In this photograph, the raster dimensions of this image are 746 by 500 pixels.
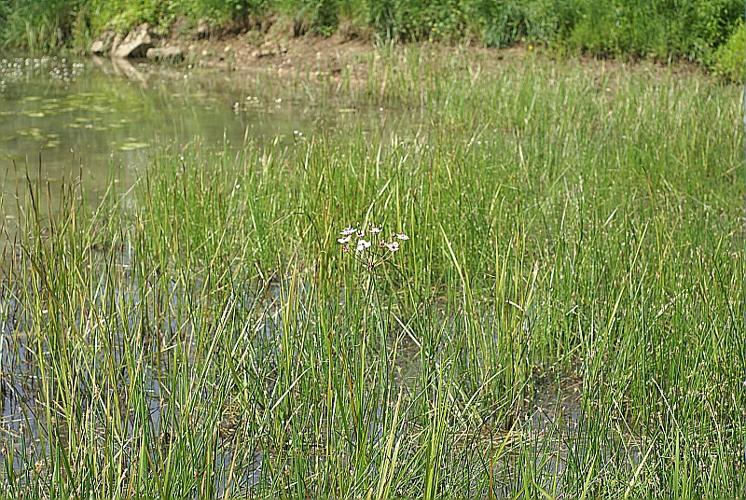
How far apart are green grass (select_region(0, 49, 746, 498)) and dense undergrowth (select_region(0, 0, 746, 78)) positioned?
184 inches

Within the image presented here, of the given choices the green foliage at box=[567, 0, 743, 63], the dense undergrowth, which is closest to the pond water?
the dense undergrowth

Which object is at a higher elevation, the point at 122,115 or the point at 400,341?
the point at 400,341

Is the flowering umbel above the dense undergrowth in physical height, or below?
above

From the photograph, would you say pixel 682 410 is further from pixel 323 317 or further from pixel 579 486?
pixel 323 317

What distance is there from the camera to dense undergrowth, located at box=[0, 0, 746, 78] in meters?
9.71

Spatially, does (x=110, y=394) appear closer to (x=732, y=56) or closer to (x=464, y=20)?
(x=732, y=56)

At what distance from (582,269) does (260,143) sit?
4369 mm

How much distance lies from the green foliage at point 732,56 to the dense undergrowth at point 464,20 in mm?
12

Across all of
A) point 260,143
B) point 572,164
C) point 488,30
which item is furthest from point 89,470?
point 488,30

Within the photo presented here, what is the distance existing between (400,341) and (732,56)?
251 inches

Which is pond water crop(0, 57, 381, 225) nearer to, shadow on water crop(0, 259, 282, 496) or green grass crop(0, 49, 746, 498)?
green grass crop(0, 49, 746, 498)

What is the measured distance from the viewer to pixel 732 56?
8.91 metres

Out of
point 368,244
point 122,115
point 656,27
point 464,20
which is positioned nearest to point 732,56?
point 656,27

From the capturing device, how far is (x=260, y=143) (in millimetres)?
7500
